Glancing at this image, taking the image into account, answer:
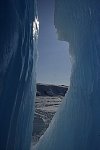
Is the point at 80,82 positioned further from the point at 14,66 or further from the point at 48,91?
the point at 48,91

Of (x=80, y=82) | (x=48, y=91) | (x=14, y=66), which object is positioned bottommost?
(x=48, y=91)

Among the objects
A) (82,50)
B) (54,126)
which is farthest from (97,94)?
(54,126)

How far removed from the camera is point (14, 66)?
3918 mm

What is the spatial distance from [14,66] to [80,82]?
2173mm

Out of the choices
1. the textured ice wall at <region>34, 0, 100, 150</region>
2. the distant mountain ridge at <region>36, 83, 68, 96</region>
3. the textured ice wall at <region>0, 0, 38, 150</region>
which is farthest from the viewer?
the distant mountain ridge at <region>36, 83, 68, 96</region>

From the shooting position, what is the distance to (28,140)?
5613mm

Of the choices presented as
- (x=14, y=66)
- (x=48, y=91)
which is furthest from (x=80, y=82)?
(x=48, y=91)

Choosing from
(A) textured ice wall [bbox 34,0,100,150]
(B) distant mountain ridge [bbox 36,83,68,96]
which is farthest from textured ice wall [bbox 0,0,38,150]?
(B) distant mountain ridge [bbox 36,83,68,96]

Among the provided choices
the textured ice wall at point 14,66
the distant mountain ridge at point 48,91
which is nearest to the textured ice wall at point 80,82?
the textured ice wall at point 14,66

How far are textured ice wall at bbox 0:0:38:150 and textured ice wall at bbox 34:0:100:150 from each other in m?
1.07

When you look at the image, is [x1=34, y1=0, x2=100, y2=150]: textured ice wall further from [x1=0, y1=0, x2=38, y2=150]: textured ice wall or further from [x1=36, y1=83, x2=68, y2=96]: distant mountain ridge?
[x1=36, y1=83, x2=68, y2=96]: distant mountain ridge

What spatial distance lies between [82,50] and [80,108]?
1.12 m

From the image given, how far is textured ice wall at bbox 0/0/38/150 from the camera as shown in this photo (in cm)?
333

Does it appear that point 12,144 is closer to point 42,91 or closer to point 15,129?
point 15,129
